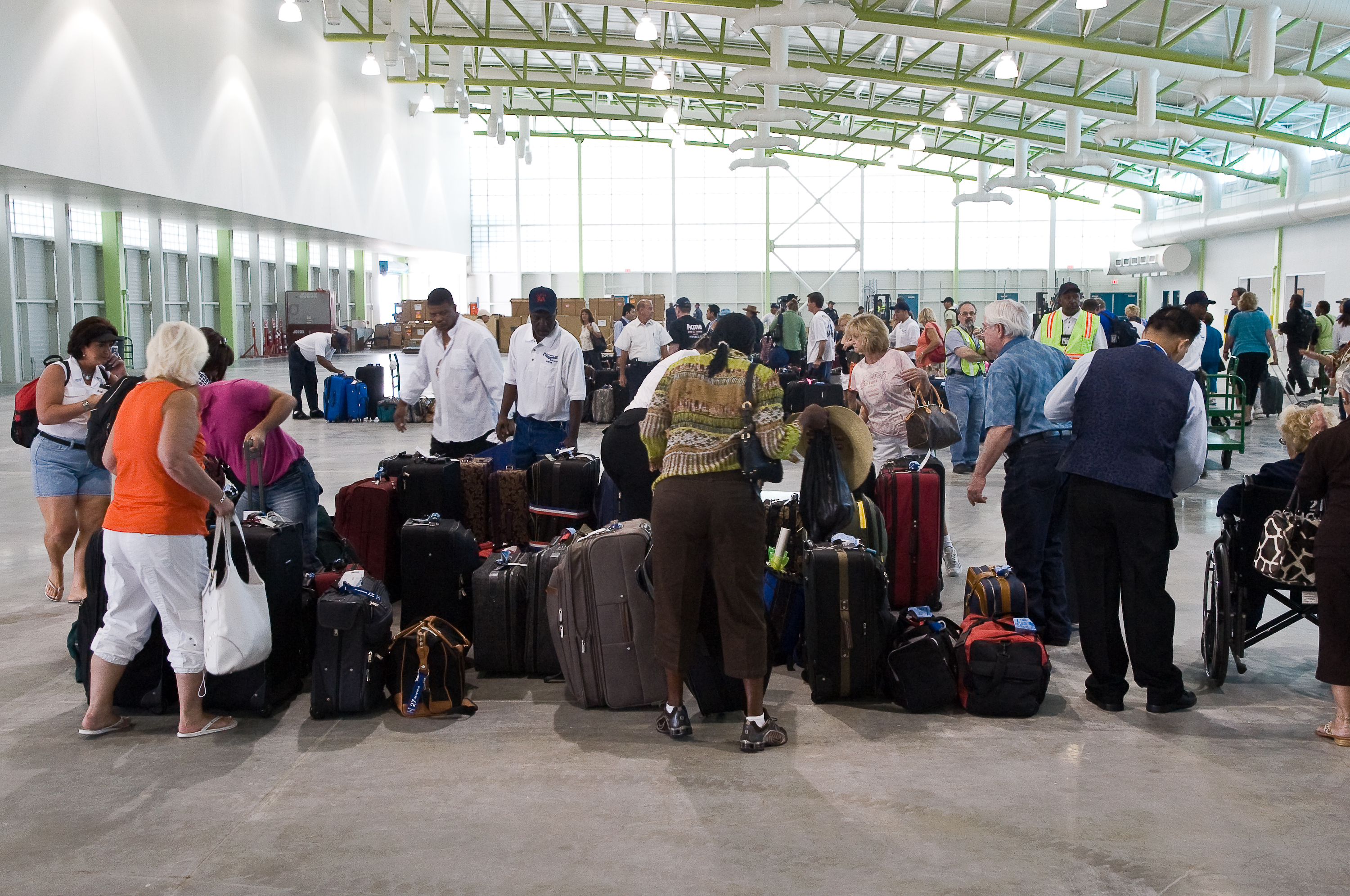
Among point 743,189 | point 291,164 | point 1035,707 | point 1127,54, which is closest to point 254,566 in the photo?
point 1035,707

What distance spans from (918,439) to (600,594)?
7.22ft

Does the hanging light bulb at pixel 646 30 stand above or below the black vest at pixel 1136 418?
above

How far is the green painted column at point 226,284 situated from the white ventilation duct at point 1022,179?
61.3 ft

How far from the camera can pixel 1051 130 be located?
92.6 ft

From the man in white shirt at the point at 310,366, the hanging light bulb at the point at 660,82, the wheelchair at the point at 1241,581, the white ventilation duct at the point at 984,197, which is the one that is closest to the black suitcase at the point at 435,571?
the wheelchair at the point at 1241,581

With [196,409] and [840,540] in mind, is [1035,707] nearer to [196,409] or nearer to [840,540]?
[840,540]

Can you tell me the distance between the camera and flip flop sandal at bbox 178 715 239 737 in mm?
3900

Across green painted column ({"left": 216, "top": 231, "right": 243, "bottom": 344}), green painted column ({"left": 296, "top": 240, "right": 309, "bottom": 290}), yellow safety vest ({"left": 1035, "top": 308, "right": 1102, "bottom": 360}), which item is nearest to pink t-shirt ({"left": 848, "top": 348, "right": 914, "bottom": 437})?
yellow safety vest ({"left": 1035, "top": 308, "right": 1102, "bottom": 360})

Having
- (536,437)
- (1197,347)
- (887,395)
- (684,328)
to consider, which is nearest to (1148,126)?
(1197,347)

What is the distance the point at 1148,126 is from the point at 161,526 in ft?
61.0

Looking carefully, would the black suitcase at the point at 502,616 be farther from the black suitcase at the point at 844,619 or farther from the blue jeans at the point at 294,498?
the black suitcase at the point at 844,619

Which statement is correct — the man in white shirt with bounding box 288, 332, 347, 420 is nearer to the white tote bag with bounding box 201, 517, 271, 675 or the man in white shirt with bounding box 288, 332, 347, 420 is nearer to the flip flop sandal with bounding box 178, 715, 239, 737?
the flip flop sandal with bounding box 178, 715, 239, 737

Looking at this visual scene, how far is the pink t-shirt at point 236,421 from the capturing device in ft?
15.5

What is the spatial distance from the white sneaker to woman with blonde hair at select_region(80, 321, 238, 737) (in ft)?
13.1
